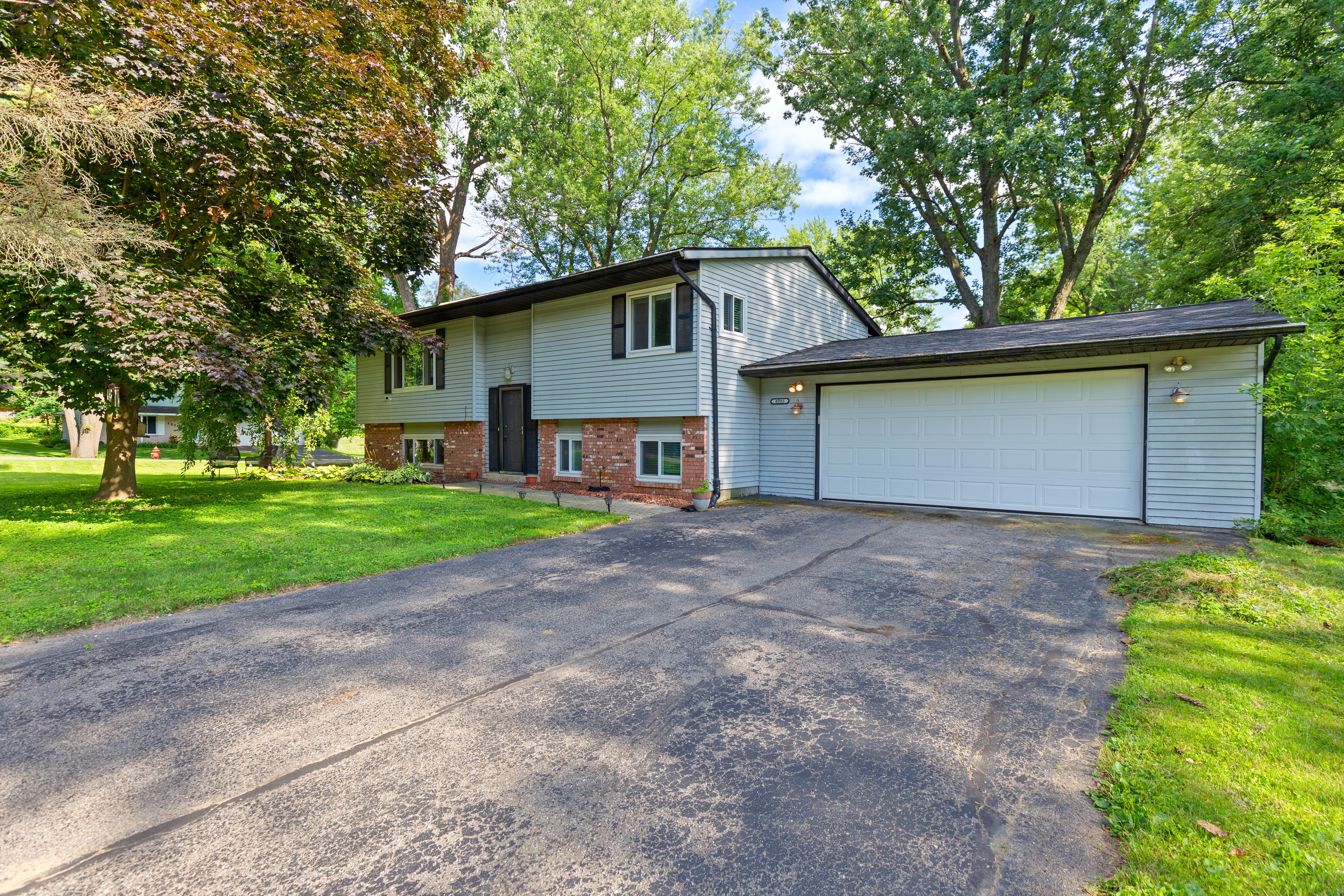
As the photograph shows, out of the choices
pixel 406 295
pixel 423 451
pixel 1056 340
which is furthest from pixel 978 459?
pixel 406 295

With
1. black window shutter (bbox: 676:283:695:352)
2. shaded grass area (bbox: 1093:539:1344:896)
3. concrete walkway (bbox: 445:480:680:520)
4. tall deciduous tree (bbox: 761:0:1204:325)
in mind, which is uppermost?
tall deciduous tree (bbox: 761:0:1204:325)

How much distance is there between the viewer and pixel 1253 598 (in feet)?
15.1

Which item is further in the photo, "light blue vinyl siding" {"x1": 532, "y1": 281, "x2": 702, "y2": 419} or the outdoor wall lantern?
"light blue vinyl siding" {"x1": 532, "y1": 281, "x2": 702, "y2": 419}

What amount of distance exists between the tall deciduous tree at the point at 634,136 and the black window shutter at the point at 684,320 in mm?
12449

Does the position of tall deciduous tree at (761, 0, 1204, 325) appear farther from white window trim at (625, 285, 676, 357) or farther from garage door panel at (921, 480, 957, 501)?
white window trim at (625, 285, 676, 357)

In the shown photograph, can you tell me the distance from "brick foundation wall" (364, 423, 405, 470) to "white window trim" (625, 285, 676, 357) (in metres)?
9.42

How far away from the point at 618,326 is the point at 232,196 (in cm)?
675

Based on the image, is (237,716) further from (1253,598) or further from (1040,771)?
(1253,598)

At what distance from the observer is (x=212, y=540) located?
7223mm

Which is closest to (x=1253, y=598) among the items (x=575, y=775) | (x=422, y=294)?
(x=575, y=775)

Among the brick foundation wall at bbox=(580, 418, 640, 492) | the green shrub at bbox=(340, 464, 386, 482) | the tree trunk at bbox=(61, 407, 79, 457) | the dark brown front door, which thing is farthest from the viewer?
the tree trunk at bbox=(61, 407, 79, 457)

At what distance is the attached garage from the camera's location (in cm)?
802

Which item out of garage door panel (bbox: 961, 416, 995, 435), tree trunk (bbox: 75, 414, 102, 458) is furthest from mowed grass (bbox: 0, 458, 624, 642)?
tree trunk (bbox: 75, 414, 102, 458)

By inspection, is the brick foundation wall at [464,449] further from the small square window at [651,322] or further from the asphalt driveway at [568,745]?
the asphalt driveway at [568,745]
